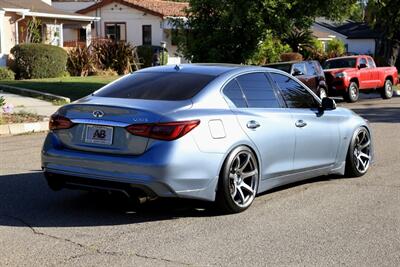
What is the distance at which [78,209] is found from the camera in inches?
269

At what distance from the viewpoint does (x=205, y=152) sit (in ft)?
20.3

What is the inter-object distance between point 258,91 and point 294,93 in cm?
75

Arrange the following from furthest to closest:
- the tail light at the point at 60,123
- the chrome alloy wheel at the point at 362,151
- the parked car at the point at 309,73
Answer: the parked car at the point at 309,73 < the chrome alloy wheel at the point at 362,151 < the tail light at the point at 60,123

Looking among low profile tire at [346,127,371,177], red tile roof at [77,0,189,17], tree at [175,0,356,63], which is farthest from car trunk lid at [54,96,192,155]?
red tile roof at [77,0,189,17]

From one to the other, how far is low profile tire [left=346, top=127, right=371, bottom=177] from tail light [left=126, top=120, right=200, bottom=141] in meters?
3.27

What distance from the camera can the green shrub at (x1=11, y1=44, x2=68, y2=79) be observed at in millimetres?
27562

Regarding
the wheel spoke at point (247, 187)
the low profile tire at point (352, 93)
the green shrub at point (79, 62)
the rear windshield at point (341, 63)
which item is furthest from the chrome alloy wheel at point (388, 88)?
the wheel spoke at point (247, 187)

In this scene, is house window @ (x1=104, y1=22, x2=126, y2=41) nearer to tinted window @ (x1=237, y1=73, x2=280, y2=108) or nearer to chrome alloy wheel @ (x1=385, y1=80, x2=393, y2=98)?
chrome alloy wheel @ (x1=385, y1=80, x2=393, y2=98)

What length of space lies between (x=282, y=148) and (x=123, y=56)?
25.1 metres

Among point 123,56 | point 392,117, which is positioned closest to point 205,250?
point 392,117

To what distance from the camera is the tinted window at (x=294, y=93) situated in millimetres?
7633

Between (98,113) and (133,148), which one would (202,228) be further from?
(98,113)

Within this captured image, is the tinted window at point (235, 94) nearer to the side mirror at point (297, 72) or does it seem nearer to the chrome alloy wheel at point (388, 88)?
the side mirror at point (297, 72)

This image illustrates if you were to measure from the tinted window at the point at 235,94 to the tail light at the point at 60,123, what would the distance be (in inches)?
64.6
